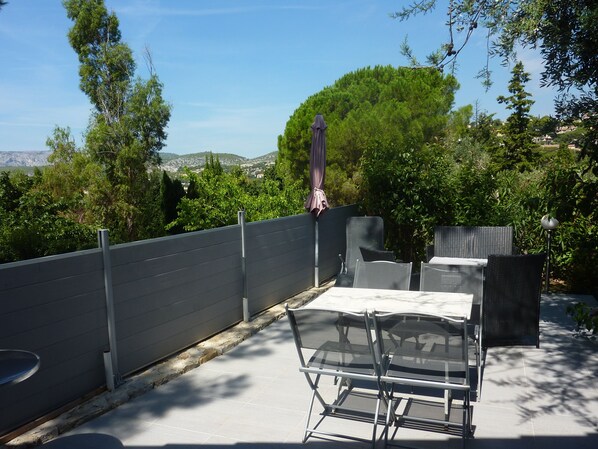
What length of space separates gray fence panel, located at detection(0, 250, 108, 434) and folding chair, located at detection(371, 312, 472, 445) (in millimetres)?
2181

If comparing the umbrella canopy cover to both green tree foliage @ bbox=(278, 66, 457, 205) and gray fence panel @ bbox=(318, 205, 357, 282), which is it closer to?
gray fence panel @ bbox=(318, 205, 357, 282)

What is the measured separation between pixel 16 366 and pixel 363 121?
508 inches

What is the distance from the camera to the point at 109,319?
13.2ft

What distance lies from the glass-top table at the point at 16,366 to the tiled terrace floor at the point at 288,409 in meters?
1.18

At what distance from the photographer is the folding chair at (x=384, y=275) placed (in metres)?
4.86

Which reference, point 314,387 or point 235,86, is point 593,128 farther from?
point 235,86

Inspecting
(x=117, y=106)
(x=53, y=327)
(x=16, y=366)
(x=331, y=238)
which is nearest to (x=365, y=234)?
(x=331, y=238)

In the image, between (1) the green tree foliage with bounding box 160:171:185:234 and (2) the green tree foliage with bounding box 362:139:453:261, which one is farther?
(1) the green tree foliage with bounding box 160:171:185:234

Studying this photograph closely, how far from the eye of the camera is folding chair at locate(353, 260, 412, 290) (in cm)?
486

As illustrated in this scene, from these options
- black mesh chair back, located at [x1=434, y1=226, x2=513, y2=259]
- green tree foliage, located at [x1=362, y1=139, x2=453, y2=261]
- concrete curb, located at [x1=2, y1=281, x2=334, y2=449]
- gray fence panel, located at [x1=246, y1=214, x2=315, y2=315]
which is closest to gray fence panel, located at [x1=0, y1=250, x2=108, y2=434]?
concrete curb, located at [x1=2, y1=281, x2=334, y2=449]

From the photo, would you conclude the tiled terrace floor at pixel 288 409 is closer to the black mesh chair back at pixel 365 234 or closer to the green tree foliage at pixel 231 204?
the black mesh chair back at pixel 365 234

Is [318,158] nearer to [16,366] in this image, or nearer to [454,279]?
[454,279]

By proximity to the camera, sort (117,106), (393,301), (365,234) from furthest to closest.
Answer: (117,106) < (365,234) < (393,301)

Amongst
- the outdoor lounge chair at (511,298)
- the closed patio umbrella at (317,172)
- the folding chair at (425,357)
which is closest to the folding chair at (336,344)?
the folding chair at (425,357)
